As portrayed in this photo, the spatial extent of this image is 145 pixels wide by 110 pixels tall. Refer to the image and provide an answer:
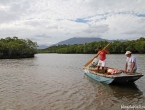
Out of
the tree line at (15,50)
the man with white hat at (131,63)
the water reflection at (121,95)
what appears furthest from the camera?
the tree line at (15,50)

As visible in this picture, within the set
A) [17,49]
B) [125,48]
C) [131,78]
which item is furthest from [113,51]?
[131,78]

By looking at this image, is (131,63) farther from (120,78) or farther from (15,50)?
(15,50)

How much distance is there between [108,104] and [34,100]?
15.4 ft

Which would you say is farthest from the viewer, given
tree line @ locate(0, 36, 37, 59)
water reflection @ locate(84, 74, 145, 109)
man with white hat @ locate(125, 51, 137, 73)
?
tree line @ locate(0, 36, 37, 59)

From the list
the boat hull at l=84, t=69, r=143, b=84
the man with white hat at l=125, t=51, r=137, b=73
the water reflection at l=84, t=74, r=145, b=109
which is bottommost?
the water reflection at l=84, t=74, r=145, b=109

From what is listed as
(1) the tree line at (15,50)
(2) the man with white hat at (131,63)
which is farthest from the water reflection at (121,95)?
(1) the tree line at (15,50)

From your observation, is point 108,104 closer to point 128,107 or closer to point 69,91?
point 128,107

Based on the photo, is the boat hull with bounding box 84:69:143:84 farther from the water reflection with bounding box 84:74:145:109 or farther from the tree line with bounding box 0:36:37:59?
the tree line with bounding box 0:36:37:59

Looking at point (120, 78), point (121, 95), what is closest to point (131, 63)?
point (120, 78)

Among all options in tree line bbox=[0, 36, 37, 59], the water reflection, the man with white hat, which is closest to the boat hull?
the water reflection

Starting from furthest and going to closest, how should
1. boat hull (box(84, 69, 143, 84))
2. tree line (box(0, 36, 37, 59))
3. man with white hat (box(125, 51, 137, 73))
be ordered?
tree line (box(0, 36, 37, 59)), man with white hat (box(125, 51, 137, 73)), boat hull (box(84, 69, 143, 84))

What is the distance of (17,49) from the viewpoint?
80.7 m

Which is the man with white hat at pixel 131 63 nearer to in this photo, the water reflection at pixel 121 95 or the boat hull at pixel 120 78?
the boat hull at pixel 120 78

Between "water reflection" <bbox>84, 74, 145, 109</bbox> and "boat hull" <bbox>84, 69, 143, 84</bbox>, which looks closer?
"water reflection" <bbox>84, 74, 145, 109</bbox>
